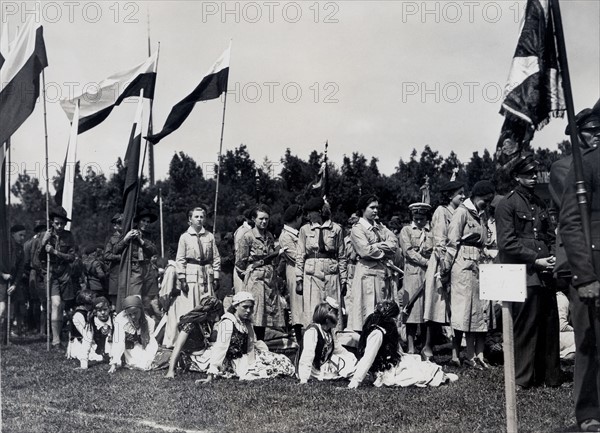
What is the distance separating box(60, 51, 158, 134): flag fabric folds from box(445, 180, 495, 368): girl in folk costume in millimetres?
5527

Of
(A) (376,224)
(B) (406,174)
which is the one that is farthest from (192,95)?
(B) (406,174)

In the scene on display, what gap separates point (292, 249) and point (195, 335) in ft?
9.25

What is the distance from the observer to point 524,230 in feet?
25.9

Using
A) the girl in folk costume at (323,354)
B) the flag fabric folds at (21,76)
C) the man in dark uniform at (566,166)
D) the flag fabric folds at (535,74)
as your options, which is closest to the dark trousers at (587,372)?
the man in dark uniform at (566,166)

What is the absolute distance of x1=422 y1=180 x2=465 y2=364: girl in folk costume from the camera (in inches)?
397

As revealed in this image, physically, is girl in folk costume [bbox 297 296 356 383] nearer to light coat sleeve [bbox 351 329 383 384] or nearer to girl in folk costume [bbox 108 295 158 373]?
light coat sleeve [bbox 351 329 383 384]

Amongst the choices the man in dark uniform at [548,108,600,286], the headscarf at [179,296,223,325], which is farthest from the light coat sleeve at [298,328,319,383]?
the man in dark uniform at [548,108,600,286]

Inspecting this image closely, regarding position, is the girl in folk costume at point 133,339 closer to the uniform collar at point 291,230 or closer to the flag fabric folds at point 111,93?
the uniform collar at point 291,230

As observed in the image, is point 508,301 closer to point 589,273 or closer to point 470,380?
point 589,273

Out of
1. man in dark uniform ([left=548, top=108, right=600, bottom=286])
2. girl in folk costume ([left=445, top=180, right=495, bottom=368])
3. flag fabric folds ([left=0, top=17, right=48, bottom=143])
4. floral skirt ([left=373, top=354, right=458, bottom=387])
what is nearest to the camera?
man in dark uniform ([left=548, top=108, right=600, bottom=286])

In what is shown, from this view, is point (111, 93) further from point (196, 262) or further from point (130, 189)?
point (196, 262)

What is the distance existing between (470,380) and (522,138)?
322 centimetres

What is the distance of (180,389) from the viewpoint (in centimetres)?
828

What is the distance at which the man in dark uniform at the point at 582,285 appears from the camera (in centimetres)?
538
